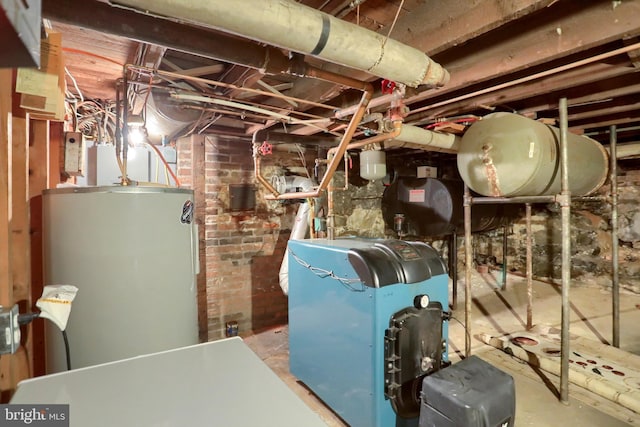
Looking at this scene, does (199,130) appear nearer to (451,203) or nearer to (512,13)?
(512,13)

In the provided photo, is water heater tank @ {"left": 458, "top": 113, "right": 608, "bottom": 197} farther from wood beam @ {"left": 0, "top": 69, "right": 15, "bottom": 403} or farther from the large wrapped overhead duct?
wood beam @ {"left": 0, "top": 69, "right": 15, "bottom": 403}

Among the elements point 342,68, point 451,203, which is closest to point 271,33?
point 342,68

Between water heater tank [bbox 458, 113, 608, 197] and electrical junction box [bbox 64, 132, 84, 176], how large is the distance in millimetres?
2630

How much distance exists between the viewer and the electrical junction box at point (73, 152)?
1.91m

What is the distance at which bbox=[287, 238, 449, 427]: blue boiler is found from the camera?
5.61 feet

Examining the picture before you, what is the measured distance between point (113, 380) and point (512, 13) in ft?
6.15

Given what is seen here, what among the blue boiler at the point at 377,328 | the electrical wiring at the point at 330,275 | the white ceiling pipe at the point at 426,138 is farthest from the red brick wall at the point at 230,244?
the white ceiling pipe at the point at 426,138

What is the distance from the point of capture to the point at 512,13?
1.24 metres

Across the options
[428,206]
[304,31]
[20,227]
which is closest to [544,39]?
[304,31]

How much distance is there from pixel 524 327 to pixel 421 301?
2.36m

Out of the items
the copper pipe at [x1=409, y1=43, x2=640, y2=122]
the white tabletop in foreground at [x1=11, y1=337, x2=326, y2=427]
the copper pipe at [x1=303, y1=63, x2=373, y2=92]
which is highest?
the copper pipe at [x1=409, y1=43, x2=640, y2=122]

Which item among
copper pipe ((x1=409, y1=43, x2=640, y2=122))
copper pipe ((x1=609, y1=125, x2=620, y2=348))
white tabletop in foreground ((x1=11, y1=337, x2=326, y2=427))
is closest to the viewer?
white tabletop in foreground ((x1=11, y1=337, x2=326, y2=427))

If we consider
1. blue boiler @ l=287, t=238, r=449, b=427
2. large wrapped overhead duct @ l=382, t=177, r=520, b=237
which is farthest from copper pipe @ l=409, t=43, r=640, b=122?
large wrapped overhead duct @ l=382, t=177, r=520, b=237

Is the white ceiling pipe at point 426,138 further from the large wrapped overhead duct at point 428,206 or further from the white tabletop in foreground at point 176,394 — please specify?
the white tabletop in foreground at point 176,394
